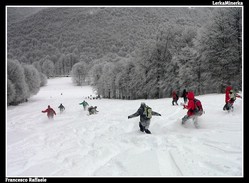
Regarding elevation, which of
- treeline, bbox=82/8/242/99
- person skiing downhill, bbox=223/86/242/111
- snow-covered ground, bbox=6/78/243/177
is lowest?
snow-covered ground, bbox=6/78/243/177

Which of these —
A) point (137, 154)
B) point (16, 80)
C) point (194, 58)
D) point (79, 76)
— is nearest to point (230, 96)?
point (137, 154)

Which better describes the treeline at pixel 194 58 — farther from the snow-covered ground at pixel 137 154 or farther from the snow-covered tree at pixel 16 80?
the snow-covered tree at pixel 16 80

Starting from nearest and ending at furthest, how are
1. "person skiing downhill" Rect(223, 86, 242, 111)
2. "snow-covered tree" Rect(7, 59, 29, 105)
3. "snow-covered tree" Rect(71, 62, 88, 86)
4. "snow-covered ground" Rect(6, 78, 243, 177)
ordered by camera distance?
"snow-covered ground" Rect(6, 78, 243, 177) < "person skiing downhill" Rect(223, 86, 242, 111) < "snow-covered tree" Rect(7, 59, 29, 105) < "snow-covered tree" Rect(71, 62, 88, 86)

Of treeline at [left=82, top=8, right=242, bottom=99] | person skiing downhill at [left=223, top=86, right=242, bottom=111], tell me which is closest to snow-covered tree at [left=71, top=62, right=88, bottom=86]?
treeline at [left=82, top=8, right=242, bottom=99]

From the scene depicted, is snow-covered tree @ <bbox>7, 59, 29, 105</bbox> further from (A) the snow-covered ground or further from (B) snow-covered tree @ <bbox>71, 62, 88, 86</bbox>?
(B) snow-covered tree @ <bbox>71, 62, 88, 86</bbox>

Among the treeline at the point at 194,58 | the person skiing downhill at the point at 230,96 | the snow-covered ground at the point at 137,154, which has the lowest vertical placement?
the snow-covered ground at the point at 137,154

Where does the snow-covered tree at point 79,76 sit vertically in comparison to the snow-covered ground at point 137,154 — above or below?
above

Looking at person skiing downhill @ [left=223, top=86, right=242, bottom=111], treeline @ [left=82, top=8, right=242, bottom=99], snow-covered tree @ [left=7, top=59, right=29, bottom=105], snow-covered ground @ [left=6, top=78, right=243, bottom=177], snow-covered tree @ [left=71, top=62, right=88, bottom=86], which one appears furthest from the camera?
snow-covered tree @ [left=71, top=62, right=88, bottom=86]

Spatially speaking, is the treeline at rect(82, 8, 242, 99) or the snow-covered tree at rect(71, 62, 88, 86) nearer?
the treeline at rect(82, 8, 242, 99)

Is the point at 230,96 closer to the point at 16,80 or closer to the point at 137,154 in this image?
the point at 137,154

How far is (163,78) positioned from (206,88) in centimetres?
732

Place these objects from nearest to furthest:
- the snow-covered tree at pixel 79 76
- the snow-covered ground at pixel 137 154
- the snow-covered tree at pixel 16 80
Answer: the snow-covered ground at pixel 137 154 < the snow-covered tree at pixel 16 80 < the snow-covered tree at pixel 79 76

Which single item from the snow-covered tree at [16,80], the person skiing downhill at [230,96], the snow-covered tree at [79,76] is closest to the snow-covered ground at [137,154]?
the person skiing downhill at [230,96]
